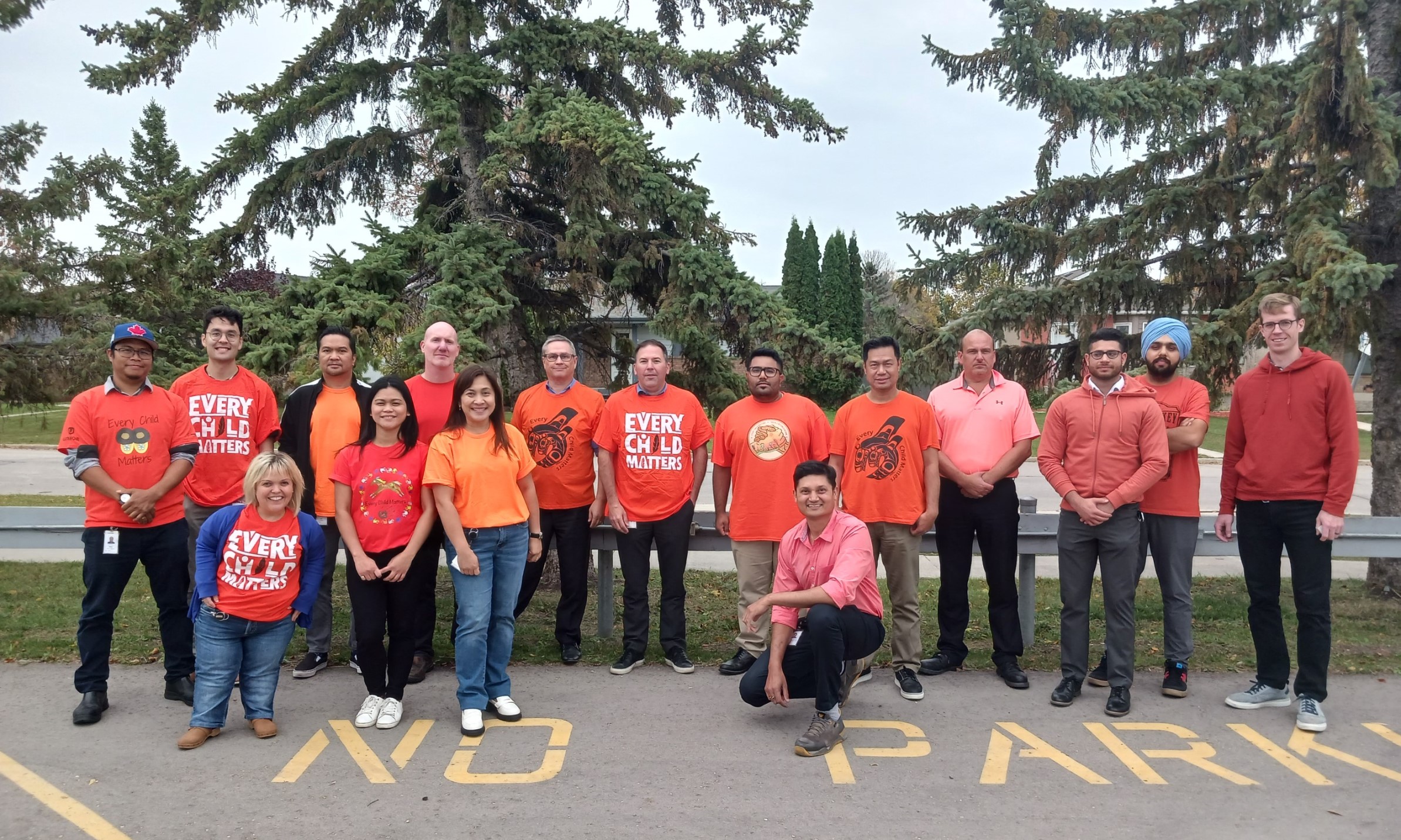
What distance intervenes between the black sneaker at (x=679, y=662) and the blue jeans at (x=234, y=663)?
2.14 m

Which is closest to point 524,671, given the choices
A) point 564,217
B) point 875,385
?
point 875,385

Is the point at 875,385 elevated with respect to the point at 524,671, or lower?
elevated

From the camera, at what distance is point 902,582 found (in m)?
5.37

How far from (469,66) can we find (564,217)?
1.46m

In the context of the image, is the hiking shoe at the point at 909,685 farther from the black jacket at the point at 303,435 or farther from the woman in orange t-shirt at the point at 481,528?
the black jacket at the point at 303,435

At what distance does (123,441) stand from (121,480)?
0.20m

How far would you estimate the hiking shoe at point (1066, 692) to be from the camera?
497 centimetres

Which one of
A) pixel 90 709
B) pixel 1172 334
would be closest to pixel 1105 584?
pixel 1172 334

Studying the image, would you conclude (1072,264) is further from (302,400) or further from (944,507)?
(302,400)

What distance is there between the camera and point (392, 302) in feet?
22.6

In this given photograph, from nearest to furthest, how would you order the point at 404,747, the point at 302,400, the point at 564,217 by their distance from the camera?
the point at 404,747 < the point at 302,400 < the point at 564,217

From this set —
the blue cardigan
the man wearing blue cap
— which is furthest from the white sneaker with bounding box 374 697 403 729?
the man wearing blue cap

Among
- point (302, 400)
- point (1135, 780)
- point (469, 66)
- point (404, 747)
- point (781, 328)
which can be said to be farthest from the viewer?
point (469, 66)

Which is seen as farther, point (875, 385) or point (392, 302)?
point (392, 302)
